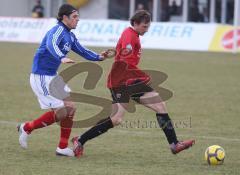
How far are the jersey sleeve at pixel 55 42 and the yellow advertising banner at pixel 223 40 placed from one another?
1990 centimetres

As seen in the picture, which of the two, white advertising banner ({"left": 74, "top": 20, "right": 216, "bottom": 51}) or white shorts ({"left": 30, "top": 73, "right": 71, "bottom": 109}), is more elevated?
white shorts ({"left": 30, "top": 73, "right": 71, "bottom": 109})

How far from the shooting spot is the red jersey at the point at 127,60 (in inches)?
345

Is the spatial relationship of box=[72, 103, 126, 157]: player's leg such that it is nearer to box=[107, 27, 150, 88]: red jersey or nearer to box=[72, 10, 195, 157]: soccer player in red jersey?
box=[72, 10, 195, 157]: soccer player in red jersey

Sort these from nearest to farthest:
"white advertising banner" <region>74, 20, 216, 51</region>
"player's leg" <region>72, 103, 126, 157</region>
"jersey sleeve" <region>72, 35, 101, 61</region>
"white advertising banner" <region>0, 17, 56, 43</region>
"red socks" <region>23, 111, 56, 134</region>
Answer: "player's leg" <region>72, 103, 126, 157</region> < "red socks" <region>23, 111, 56, 134</region> < "jersey sleeve" <region>72, 35, 101, 61</region> < "white advertising banner" <region>74, 20, 216, 51</region> < "white advertising banner" <region>0, 17, 56, 43</region>

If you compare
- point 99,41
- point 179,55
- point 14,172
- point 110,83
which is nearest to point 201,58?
point 179,55

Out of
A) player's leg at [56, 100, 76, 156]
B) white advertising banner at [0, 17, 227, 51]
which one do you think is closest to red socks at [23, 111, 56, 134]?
player's leg at [56, 100, 76, 156]

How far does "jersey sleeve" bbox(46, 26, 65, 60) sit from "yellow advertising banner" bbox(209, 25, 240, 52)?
65.3ft

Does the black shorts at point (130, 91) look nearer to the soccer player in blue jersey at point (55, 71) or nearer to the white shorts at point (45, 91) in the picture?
the soccer player in blue jersey at point (55, 71)

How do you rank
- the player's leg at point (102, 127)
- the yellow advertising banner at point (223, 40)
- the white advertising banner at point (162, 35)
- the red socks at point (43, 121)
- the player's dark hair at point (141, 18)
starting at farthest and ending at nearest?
1. the white advertising banner at point (162, 35)
2. the yellow advertising banner at point (223, 40)
3. the red socks at point (43, 121)
4. the player's leg at point (102, 127)
5. the player's dark hair at point (141, 18)

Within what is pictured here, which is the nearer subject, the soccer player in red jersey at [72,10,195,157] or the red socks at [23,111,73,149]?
the soccer player in red jersey at [72,10,195,157]

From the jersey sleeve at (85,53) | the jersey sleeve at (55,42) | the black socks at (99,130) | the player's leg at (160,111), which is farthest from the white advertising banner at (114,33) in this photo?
the jersey sleeve at (55,42)

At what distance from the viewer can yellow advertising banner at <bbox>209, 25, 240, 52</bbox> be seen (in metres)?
28.2

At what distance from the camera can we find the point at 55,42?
8.71 m

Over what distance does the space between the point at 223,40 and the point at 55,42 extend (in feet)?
67.2
